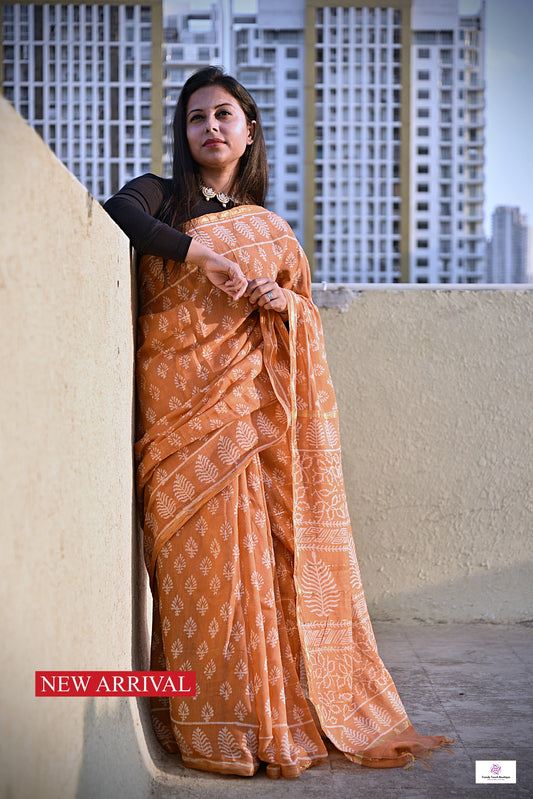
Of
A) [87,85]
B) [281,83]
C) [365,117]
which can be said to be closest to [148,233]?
[87,85]

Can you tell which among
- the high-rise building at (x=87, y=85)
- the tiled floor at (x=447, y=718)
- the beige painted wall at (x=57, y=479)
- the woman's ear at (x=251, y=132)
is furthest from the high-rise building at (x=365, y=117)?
the beige painted wall at (x=57, y=479)

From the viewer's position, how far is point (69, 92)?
30.7m

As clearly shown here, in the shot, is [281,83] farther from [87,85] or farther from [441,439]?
[441,439]

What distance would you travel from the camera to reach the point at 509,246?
150ft

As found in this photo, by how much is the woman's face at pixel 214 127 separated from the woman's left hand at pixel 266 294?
316 millimetres

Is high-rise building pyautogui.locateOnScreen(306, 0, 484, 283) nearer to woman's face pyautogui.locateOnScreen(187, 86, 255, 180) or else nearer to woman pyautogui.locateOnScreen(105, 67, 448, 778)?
woman's face pyautogui.locateOnScreen(187, 86, 255, 180)

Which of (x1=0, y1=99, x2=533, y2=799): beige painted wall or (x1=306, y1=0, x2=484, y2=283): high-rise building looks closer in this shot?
(x1=0, y1=99, x2=533, y2=799): beige painted wall

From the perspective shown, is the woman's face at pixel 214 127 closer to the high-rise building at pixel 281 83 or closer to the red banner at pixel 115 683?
the red banner at pixel 115 683

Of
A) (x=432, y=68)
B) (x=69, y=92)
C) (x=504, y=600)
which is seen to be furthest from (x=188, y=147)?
(x=432, y=68)

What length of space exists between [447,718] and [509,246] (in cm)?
4655

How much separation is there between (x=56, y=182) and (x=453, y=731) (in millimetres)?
1425

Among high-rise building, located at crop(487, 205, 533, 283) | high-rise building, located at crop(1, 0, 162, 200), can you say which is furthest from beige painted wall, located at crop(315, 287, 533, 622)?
high-rise building, located at crop(487, 205, 533, 283)

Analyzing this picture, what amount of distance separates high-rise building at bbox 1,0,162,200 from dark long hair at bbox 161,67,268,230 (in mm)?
28671

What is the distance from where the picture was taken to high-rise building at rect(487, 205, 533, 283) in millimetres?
43875
